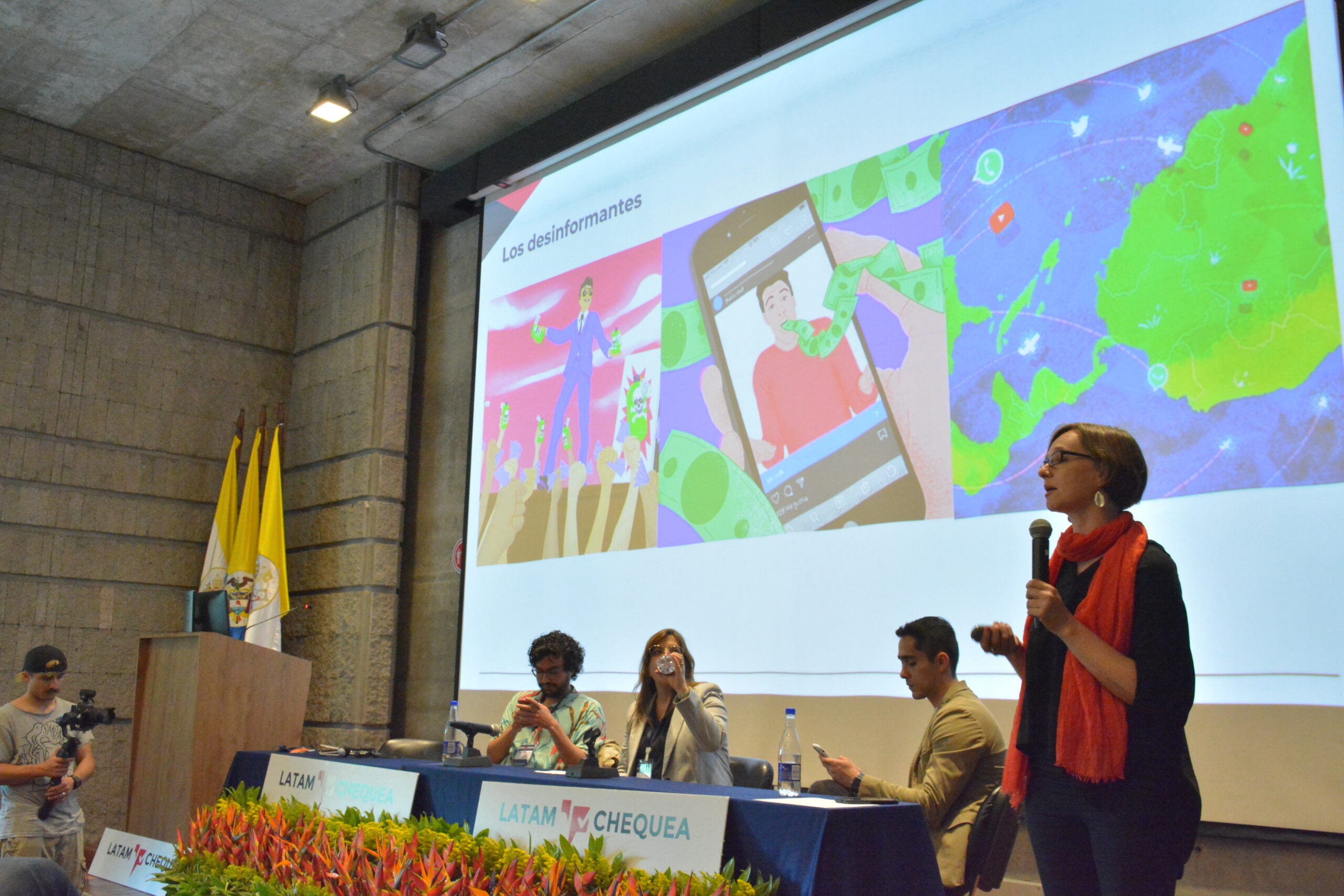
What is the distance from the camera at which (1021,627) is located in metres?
3.53

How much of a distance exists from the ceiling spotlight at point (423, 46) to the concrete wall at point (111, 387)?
2.10 m

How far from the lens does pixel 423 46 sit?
5.16 metres

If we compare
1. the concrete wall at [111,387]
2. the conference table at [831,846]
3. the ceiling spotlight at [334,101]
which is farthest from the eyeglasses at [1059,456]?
the concrete wall at [111,387]

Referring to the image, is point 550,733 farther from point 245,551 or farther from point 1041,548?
point 245,551

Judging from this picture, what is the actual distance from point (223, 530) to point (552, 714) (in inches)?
137

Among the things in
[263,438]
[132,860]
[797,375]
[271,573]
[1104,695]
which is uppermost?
[263,438]

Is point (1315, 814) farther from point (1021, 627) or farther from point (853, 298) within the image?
point (853, 298)

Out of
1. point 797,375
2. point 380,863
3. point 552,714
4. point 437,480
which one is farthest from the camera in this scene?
point 437,480

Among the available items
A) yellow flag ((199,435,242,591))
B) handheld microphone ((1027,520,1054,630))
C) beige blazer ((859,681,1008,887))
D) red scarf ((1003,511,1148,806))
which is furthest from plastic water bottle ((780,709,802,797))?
yellow flag ((199,435,242,591))

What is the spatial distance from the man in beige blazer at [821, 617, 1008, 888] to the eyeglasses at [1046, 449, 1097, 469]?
2.77 ft

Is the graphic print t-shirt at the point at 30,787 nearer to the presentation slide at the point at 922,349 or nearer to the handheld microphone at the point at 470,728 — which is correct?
the handheld microphone at the point at 470,728

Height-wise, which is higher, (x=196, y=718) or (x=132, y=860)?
(x=196, y=718)

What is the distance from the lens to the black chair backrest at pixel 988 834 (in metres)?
2.47

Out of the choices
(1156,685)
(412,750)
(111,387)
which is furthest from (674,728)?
(111,387)
